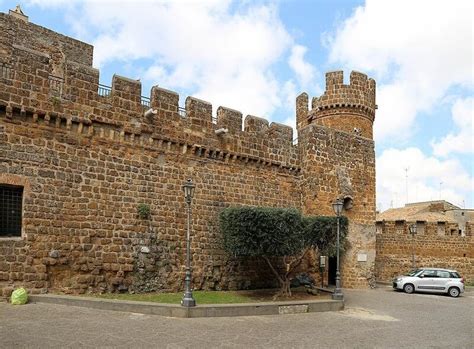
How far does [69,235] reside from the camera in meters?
12.8

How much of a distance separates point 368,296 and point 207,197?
24.7 ft

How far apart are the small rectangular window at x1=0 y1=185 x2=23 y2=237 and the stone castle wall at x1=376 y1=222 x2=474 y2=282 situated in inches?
866

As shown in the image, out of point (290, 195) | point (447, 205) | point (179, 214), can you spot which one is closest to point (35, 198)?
point (179, 214)

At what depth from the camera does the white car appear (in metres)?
21.2

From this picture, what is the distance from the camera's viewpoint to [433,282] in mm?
21656

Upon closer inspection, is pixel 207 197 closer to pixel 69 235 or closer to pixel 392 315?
pixel 69 235

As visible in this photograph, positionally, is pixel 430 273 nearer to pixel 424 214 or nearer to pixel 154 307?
pixel 424 214

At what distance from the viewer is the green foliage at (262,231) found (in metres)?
14.2

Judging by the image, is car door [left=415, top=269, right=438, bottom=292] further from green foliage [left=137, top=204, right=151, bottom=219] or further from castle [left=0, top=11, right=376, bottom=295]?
green foliage [left=137, top=204, right=151, bottom=219]

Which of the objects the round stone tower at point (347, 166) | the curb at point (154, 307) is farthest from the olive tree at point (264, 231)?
the round stone tower at point (347, 166)

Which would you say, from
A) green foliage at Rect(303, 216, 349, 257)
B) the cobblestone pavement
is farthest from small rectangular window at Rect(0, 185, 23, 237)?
green foliage at Rect(303, 216, 349, 257)

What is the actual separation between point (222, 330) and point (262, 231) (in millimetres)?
4641

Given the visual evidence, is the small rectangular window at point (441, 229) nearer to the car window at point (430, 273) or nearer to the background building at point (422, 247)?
the background building at point (422, 247)

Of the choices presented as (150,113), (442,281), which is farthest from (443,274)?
(150,113)
